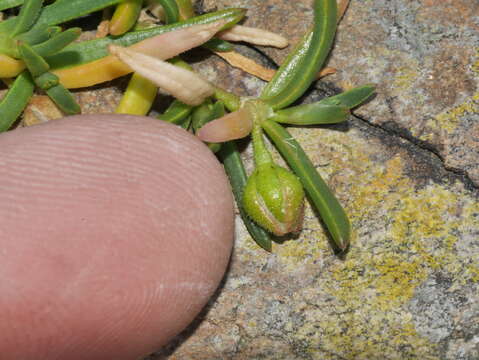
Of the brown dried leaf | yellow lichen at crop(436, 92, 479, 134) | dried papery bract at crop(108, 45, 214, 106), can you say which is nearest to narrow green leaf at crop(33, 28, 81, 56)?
dried papery bract at crop(108, 45, 214, 106)

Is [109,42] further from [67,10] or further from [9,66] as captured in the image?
[9,66]

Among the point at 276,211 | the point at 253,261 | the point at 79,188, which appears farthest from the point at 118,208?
the point at 253,261

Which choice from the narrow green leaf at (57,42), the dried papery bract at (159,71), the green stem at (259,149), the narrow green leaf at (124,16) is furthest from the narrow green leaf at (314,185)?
the narrow green leaf at (57,42)

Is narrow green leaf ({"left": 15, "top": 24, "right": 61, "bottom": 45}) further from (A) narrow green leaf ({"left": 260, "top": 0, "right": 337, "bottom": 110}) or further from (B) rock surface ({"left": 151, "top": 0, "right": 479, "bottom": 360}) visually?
(B) rock surface ({"left": 151, "top": 0, "right": 479, "bottom": 360})

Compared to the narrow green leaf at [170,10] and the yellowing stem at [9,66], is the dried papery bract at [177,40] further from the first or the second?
the yellowing stem at [9,66]

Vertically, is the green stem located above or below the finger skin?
below

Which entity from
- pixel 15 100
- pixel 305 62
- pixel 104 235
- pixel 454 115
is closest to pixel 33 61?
pixel 15 100

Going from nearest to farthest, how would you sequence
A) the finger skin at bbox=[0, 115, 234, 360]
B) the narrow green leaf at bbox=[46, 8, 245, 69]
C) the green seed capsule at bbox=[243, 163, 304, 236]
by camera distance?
the finger skin at bbox=[0, 115, 234, 360]
the green seed capsule at bbox=[243, 163, 304, 236]
the narrow green leaf at bbox=[46, 8, 245, 69]
